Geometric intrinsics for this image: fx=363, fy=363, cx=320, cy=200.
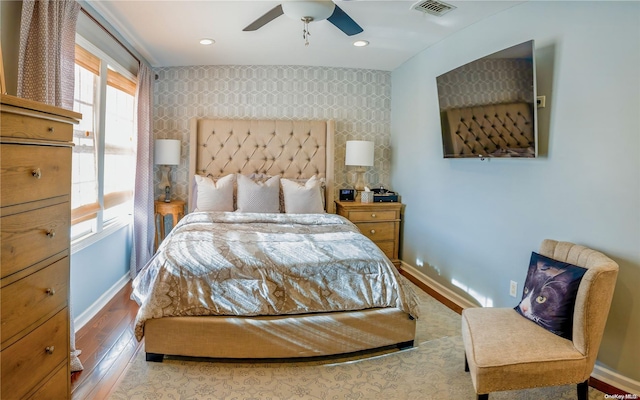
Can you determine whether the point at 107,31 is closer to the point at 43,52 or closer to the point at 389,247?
the point at 43,52

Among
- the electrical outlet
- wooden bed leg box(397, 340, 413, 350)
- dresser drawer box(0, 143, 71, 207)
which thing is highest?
dresser drawer box(0, 143, 71, 207)

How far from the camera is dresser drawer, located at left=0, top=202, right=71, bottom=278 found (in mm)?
1203

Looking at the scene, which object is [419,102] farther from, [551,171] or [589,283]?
[589,283]

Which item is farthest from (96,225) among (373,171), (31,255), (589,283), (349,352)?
(589,283)

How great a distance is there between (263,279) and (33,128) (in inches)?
54.6

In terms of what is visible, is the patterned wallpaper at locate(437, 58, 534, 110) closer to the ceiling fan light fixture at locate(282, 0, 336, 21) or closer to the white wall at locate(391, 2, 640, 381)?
the white wall at locate(391, 2, 640, 381)

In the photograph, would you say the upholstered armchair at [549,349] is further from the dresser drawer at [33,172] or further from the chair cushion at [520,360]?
the dresser drawer at [33,172]

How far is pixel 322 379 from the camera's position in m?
2.16

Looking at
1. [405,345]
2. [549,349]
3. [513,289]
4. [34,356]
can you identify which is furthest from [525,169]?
[34,356]

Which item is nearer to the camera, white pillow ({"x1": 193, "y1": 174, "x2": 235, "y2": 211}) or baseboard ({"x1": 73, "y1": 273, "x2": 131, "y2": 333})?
baseboard ({"x1": 73, "y1": 273, "x2": 131, "y2": 333})

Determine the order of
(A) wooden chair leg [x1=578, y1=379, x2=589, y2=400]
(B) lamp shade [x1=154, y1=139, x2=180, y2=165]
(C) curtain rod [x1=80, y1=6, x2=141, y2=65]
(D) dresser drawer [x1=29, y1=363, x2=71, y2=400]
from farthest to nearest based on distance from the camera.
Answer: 1. (B) lamp shade [x1=154, y1=139, x2=180, y2=165]
2. (C) curtain rod [x1=80, y1=6, x2=141, y2=65]
3. (A) wooden chair leg [x1=578, y1=379, x2=589, y2=400]
4. (D) dresser drawer [x1=29, y1=363, x2=71, y2=400]

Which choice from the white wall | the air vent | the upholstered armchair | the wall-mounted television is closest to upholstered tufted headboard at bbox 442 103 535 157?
the wall-mounted television

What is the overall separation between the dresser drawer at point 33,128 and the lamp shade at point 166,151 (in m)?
2.70

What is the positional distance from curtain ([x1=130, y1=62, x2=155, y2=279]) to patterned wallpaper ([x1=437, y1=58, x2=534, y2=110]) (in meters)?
3.00
